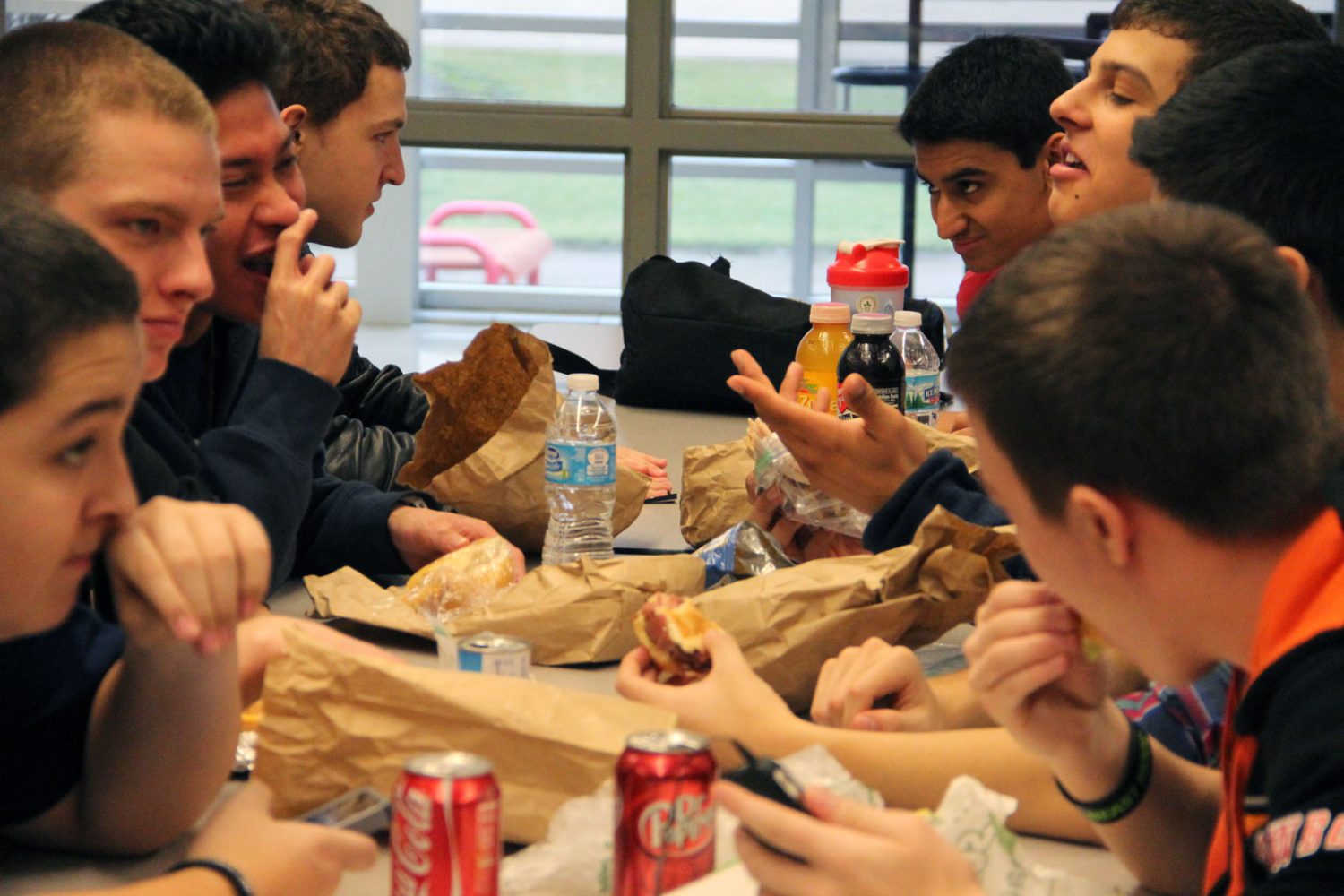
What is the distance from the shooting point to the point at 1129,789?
104 centimetres

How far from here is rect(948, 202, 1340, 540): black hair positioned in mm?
850

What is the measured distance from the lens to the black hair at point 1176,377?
0.85m

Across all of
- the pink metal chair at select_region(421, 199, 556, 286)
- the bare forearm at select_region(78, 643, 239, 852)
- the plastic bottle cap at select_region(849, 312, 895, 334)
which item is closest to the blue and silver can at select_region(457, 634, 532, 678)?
the bare forearm at select_region(78, 643, 239, 852)

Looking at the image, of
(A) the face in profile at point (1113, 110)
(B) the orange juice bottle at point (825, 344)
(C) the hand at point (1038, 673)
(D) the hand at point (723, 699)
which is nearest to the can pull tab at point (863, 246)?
(B) the orange juice bottle at point (825, 344)

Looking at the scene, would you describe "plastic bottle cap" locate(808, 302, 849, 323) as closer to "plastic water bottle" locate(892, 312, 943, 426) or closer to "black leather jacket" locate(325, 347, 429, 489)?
"plastic water bottle" locate(892, 312, 943, 426)

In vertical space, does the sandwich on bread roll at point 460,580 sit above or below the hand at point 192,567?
below

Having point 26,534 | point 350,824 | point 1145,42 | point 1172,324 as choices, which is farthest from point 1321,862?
point 1145,42

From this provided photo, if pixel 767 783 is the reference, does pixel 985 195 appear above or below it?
above

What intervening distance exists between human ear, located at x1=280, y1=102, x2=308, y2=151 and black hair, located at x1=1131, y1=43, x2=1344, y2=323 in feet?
4.61

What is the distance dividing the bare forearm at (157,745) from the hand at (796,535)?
0.81 m

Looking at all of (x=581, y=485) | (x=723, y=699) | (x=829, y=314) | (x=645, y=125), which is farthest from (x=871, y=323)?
(x=645, y=125)

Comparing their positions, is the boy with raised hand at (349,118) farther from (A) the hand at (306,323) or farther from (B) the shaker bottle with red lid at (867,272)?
(A) the hand at (306,323)

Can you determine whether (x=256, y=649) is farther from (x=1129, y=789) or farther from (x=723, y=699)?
(x=1129, y=789)

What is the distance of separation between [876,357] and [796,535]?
0.28 meters
